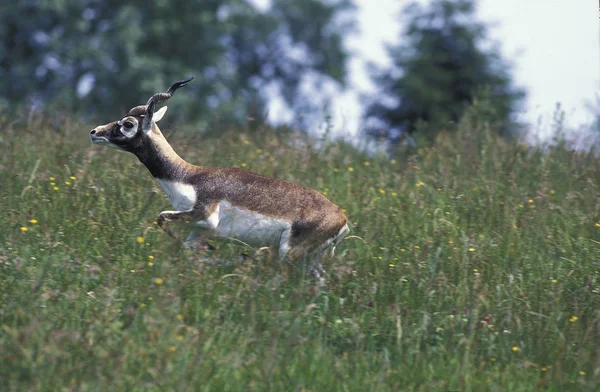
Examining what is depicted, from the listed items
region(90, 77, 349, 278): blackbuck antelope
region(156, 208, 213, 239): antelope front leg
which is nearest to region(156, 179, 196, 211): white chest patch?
region(90, 77, 349, 278): blackbuck antelope

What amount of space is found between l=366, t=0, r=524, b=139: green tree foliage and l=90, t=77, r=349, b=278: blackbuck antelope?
19536mm

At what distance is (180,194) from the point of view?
927 centimetres

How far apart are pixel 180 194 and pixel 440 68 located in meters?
21.3

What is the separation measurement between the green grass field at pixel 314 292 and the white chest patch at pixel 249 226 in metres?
0.27

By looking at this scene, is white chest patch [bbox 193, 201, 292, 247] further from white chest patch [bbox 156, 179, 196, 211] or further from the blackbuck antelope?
white chest patch [bbox 156, 179, 196, 211]

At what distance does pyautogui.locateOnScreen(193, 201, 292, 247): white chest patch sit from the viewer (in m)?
9.02

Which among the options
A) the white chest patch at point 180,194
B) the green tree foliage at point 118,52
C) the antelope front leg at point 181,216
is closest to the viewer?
the antelope front leg at point 181,216

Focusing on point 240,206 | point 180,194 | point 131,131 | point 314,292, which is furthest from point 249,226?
point 314,292

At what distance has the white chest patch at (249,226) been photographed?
9.02 meters

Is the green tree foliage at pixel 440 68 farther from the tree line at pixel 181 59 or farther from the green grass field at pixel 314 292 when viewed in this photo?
the green grass field at pixel 314 292

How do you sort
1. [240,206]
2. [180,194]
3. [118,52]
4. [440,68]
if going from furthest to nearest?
→ [118,52] < [440,68] < [180,194] < [240,206]

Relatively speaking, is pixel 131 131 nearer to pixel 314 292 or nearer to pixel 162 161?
pixel 162 161

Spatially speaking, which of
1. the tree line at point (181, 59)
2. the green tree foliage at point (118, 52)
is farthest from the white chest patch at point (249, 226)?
the green tree foliage at point (118, 52)

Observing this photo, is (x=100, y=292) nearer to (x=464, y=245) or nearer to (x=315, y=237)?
(x=315, y=237)
